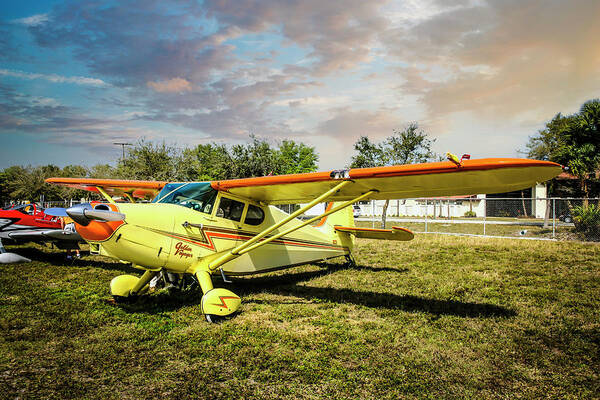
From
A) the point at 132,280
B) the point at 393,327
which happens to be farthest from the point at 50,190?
the point at 393,327

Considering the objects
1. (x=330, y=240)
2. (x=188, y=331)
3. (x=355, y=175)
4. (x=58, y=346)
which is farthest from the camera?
(x=330, y=240)

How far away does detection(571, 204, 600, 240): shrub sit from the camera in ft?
43.7

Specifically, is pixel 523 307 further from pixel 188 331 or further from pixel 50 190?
Result: pixel 50 190

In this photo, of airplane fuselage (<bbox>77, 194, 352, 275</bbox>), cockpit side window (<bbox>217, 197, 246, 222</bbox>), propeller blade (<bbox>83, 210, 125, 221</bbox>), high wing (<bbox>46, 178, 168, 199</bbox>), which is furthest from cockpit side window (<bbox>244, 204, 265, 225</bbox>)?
propeller blade (<bbox>83, 210, 125, 221</bbox>)

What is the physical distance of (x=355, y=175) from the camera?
16.4 feet

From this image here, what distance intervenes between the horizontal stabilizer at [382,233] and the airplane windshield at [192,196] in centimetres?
389

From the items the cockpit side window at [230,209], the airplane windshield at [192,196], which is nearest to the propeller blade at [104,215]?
the airplane windshield at [192,196]

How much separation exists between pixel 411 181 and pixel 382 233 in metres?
3.32

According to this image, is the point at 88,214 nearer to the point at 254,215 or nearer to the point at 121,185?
the point at 254,215

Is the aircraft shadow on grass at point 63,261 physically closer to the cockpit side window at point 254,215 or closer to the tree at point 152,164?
the cockpit side window at point 254,215

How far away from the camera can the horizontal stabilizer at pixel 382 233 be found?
754 cm

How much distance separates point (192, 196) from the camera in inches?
230

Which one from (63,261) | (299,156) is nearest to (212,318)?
(63,261)

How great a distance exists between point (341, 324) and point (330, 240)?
3767 millimetres
